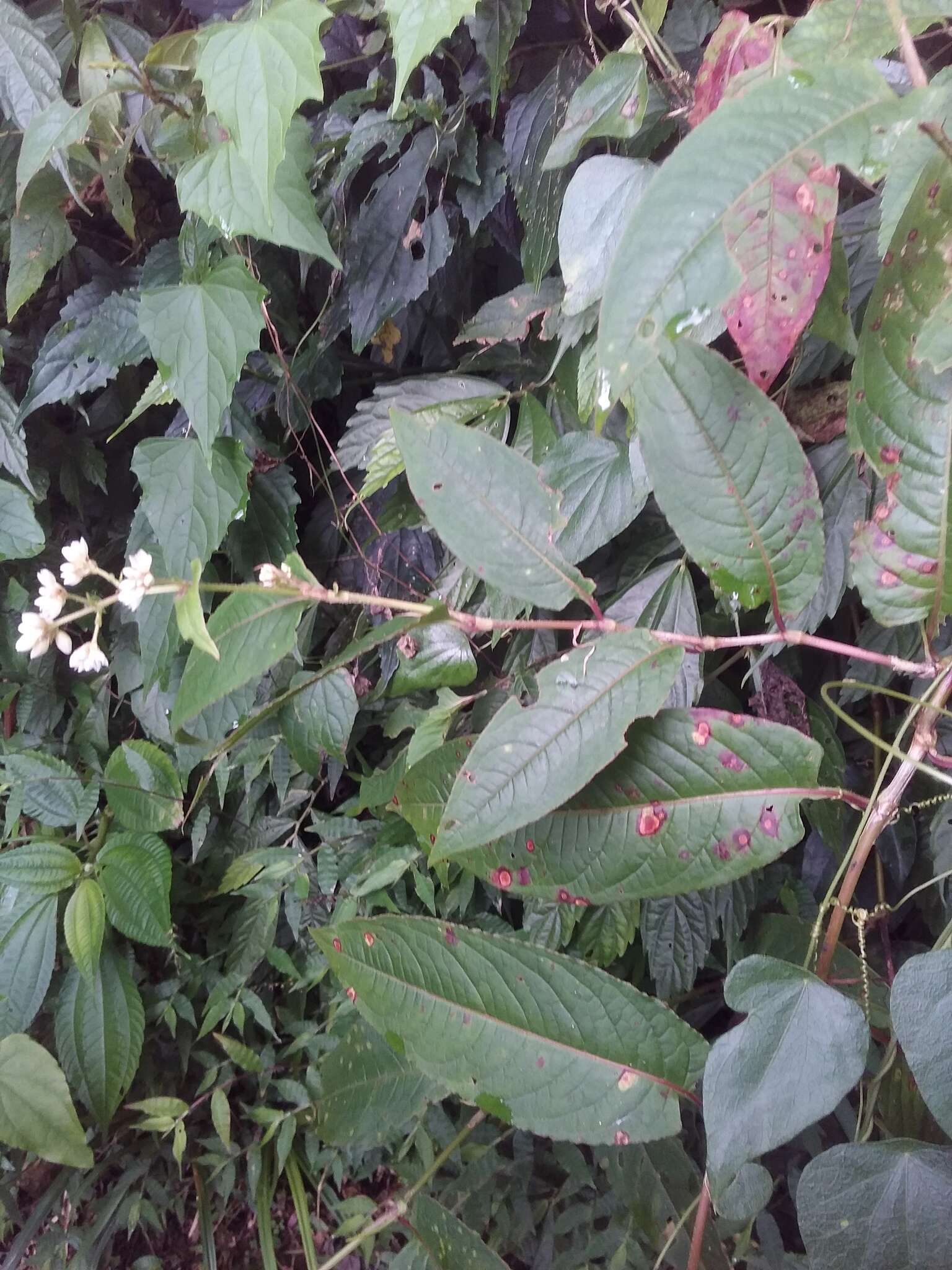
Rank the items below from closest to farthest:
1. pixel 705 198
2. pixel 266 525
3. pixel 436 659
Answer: pixel 705 198 < pixel 436 659 < pixel 266 525

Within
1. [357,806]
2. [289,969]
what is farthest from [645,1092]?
[289,969]

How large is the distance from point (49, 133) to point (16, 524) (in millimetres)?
406

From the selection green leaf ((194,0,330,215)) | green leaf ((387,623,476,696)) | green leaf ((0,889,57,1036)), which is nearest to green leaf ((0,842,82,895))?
green leaf ((0,889,57,1036))

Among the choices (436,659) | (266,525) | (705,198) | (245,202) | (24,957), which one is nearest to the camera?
(705,198)

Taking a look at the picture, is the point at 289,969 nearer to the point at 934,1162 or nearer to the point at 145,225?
the point at 934,1162

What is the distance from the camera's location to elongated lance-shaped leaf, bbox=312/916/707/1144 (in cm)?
40

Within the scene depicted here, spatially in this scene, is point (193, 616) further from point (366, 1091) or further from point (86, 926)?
point (86, 926)

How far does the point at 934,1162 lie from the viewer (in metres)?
0.32

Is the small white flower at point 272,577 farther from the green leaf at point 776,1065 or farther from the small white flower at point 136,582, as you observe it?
the green leaf at point 776,1065

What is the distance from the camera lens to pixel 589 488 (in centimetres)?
50

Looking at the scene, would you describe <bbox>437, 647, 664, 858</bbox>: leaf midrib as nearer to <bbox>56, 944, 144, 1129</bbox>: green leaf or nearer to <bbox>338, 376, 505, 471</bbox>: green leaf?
<bbox>338, 376, 505, 471</bbox>: green leaf

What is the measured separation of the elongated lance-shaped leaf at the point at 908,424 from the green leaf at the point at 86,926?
3.13 feet

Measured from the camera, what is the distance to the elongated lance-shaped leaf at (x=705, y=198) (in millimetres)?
270

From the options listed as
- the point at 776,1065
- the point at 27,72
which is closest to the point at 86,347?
the point at 27,72
